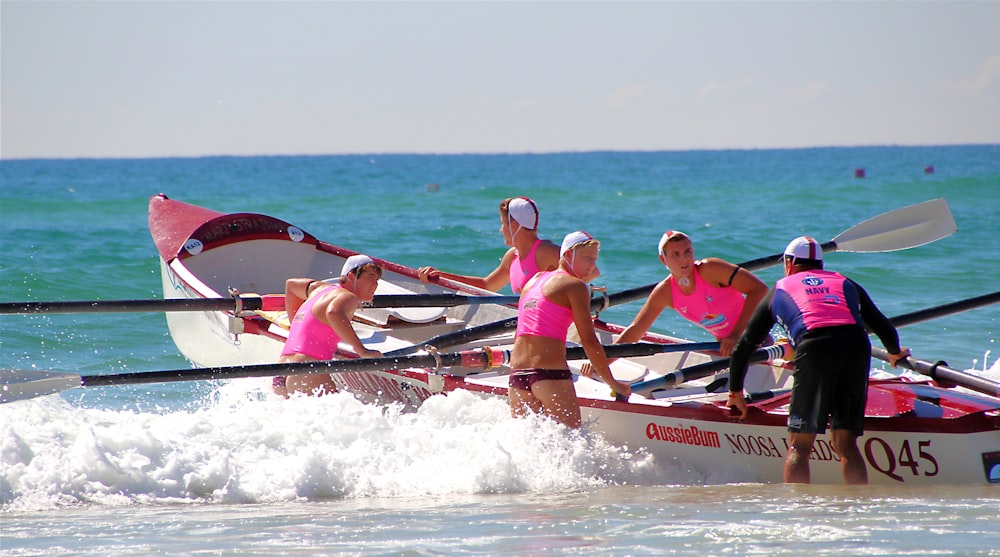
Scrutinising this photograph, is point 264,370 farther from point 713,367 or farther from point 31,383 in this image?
point 713,367

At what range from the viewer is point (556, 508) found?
5.54 m

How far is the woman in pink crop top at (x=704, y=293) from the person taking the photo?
6.57m

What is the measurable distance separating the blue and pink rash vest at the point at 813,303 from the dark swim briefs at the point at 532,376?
123 cm

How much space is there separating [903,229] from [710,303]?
9.19 feet

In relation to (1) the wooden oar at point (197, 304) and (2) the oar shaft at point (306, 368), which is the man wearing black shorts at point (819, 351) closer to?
(2) the oar shaft at point (306, 368)

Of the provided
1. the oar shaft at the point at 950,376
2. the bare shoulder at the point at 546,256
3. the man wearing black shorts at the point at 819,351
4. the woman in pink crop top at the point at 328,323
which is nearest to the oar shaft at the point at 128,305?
the woman in pink crop top at the point at 328,323

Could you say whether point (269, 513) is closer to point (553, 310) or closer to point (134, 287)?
point (553, 310)

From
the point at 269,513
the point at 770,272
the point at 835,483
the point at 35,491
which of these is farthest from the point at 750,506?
the point at 770,272

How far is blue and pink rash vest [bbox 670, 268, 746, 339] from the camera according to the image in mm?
6672

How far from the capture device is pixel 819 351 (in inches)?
217

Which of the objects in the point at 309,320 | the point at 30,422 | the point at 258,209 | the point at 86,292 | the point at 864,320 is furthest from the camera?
the point at 258,209

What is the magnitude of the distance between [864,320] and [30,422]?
15.8 feet

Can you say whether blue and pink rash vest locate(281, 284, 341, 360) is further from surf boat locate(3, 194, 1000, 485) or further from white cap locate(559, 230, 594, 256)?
white cap locate(559, 230, 594, 256)

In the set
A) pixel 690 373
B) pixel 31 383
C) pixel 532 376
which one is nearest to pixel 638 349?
pixel 690 373
